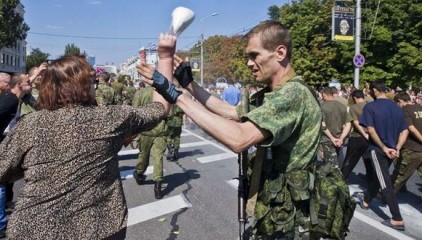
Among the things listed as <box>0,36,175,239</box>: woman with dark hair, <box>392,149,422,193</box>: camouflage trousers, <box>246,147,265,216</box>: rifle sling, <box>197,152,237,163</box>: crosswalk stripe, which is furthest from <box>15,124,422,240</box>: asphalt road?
<box>0,36,175,239</box>: woman with dark hair

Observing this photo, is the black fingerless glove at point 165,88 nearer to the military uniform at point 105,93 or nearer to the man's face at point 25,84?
the man's face at point 25,84

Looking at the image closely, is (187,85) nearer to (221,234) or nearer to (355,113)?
(221,234)

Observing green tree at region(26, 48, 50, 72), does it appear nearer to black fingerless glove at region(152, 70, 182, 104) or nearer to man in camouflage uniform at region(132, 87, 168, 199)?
man in camouflage uniform at region(132, 87, 168, 199)

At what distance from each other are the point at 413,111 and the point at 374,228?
2.25m

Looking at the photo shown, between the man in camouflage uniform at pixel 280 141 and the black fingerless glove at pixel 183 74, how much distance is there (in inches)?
19.5

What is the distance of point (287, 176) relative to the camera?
236cm

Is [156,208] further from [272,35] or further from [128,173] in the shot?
[272,35]

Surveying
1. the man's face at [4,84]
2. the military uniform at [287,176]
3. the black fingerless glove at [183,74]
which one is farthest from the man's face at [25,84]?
the military uniform at [287,176]

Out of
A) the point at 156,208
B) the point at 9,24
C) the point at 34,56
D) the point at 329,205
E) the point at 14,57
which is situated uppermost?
the point at 34,56

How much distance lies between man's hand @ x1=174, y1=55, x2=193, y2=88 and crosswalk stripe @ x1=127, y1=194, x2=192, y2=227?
3.52 metres

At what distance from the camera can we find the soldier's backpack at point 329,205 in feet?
8.02

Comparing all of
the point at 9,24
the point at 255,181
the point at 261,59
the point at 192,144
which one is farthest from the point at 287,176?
the point at 9,24

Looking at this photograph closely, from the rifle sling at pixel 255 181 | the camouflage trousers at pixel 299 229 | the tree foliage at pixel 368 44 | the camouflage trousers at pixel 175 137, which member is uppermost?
the tree foliage at pixel 368 44

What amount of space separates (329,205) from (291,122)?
22.7 inches
